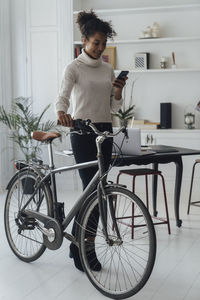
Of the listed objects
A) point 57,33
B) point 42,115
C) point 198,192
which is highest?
point 57,33

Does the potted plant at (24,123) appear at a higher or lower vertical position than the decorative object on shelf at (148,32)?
lower

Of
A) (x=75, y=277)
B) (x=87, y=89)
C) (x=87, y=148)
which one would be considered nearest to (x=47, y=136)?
(x=87, y=148)

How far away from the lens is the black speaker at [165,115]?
6.32 m

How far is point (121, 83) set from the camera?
3.02 m

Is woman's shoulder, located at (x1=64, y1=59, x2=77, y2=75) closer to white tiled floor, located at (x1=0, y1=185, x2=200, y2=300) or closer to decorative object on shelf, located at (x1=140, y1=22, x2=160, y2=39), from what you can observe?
white tiled floor, located at (x1=0, y1=185, x2=200, y2=300)

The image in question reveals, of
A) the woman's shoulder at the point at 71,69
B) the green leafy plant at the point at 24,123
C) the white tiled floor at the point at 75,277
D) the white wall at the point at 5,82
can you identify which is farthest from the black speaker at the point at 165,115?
the woman's shoulder at the point at 71,69

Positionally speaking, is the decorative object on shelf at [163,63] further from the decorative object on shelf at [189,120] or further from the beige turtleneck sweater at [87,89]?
the beige turtleneck sweater at [87,89]

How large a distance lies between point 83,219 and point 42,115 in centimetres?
364

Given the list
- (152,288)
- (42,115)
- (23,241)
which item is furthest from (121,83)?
(42,115)

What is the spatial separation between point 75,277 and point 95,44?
1.47 m

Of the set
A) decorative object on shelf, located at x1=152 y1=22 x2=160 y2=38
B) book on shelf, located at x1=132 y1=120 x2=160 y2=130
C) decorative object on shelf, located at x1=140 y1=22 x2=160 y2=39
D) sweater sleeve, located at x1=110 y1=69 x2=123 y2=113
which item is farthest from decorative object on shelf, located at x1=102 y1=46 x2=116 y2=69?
sweater sleeve, located at x1=110 y1=69 x2=123 y2=113

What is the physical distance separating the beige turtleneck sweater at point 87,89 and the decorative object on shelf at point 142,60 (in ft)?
10.7

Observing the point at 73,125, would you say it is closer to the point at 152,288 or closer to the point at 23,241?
the point at 152,288

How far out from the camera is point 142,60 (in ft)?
21.0
